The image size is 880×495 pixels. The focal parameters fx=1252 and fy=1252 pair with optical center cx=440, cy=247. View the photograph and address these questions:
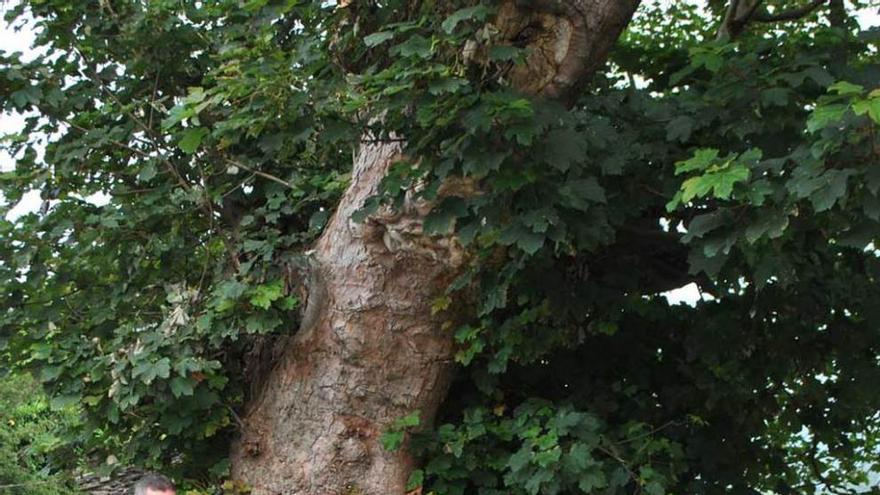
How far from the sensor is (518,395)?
7.20 m

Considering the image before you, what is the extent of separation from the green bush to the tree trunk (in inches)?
42.1

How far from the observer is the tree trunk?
6.23 m

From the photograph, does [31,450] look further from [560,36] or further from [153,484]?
[560,36]

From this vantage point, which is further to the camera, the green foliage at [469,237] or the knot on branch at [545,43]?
the knot on branch at [545,43]

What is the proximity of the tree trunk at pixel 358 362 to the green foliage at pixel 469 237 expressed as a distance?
15cm

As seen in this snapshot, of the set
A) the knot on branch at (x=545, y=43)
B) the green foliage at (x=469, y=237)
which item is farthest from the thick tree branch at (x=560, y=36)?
the green foliage at (x=469, y=237)

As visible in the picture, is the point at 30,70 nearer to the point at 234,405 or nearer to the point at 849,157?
the point at 234,405

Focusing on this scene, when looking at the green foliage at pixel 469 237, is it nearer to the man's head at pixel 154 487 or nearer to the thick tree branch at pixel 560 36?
the thick tree branch at pixel 560 36

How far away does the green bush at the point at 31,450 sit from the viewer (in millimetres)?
6461

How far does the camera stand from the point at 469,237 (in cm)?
Result: 540

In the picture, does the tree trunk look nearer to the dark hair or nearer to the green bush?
the green bush

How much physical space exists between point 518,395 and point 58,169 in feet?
A: 9.28

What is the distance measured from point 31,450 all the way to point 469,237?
3.84m

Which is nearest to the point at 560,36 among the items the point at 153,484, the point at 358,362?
the point at 358,362
